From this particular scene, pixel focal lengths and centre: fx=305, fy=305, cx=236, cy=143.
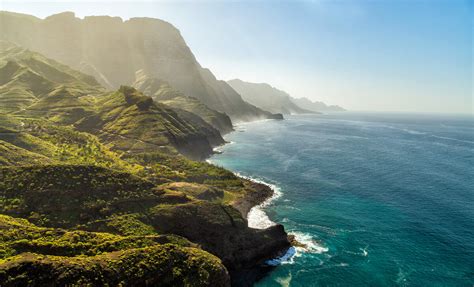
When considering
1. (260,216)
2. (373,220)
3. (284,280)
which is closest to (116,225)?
(284,280)

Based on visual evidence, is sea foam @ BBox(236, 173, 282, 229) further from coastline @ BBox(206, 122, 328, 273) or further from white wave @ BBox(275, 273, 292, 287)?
white wave @ BBox(275, 273, 292, 287)

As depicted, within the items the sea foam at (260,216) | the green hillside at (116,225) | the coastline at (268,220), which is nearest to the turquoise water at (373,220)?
the coastline at (268,220)

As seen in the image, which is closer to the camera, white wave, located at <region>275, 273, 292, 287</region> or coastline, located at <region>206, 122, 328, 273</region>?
white wave, located at <region>275, 273, 292, 287</region>

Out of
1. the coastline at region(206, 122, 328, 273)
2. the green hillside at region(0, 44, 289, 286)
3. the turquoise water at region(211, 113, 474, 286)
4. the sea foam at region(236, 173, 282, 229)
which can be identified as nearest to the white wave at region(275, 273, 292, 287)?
the turquoise water at region(211, 113, 474, 286)

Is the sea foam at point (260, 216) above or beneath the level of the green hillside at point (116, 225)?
beneath

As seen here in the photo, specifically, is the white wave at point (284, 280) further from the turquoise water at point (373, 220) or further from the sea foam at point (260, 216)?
the sea foam at point (260, 216)

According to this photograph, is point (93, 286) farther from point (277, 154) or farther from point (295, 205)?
point (277, 154)

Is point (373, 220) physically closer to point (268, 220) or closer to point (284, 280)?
point (268, 220)

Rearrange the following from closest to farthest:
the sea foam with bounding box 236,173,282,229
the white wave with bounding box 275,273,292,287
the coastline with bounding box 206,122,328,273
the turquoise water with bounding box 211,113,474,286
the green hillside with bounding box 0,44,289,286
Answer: the green hillside with bounding box 0,44,289,286
the white wave with bounding box 275,273,292,287
the turquoise water with bounding box 211,113,474,286
the coastline with bounding box 206,122,328,273
the sea foam with bounding box 236,173,282,229

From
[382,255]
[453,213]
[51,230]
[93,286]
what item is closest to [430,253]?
[382,255]

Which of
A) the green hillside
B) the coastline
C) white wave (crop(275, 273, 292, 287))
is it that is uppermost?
the green hillside

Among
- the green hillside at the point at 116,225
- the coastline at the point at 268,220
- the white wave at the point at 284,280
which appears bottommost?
the white wave at the point at 284,280

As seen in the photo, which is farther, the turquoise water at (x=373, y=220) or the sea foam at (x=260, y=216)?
the sea foam at (x=260, y=216)
